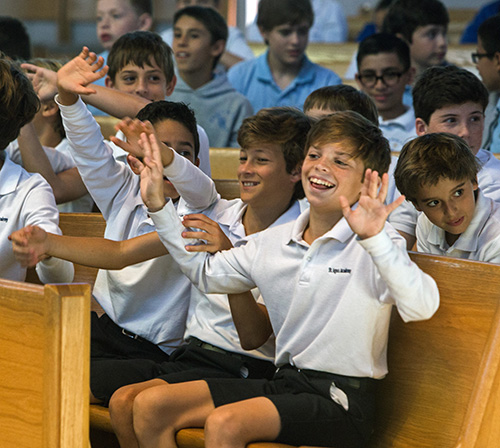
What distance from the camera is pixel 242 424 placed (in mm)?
1838

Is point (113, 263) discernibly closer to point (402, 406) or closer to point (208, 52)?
point (402, 406)

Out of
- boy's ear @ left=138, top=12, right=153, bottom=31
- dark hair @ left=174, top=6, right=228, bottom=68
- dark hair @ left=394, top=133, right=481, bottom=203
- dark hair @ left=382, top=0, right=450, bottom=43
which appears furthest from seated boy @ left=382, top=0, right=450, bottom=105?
dark hair @ left=394, top=133, right=481, bottom=203

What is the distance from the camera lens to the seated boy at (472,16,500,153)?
150 inches

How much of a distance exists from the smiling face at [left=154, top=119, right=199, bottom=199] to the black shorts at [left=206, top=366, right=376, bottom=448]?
2.38 ft

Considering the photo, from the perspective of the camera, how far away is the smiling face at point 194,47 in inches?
173

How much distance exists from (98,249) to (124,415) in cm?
49

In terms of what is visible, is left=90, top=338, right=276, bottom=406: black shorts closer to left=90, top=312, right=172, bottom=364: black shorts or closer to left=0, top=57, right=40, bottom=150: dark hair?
left=90, top=312, right=172, bottom=364: black shorts

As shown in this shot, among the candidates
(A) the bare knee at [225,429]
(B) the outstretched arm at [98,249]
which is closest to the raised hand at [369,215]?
(A) the bare knee at [225,429]

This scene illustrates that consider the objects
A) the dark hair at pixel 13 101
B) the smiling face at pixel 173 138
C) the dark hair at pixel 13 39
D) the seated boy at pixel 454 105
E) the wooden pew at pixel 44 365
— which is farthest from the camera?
the dark hair at pixel 13 39

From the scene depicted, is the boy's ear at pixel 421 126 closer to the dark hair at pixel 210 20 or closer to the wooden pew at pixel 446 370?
the wooden pew at pixel 446 370

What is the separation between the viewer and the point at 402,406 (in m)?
2.01

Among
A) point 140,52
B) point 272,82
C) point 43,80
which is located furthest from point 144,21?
point 43,80

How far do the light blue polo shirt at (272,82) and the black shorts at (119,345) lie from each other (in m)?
2.36

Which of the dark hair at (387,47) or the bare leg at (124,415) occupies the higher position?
the dark hair at (387,47)
